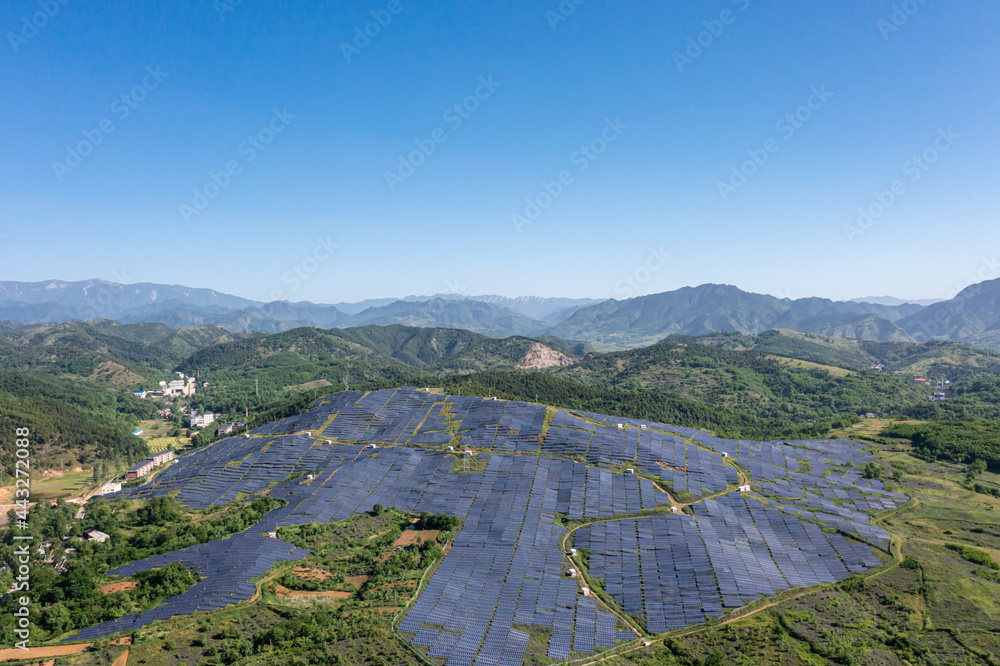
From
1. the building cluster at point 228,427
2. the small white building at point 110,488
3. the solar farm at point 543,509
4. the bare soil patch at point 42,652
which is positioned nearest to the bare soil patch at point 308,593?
the solar farm at point 543,509

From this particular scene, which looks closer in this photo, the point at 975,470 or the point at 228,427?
the point at 975,470

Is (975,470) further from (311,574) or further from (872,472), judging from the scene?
(311,574)

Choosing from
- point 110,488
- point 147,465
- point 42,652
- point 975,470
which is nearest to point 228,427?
point 147,465

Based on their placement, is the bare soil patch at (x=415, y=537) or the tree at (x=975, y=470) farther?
the tree at (x=975, y=470)

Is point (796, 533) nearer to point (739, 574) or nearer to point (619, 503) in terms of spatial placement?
point (739, 574)

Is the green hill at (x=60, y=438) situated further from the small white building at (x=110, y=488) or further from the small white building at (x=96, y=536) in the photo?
the small white building at (x=96, y=536)

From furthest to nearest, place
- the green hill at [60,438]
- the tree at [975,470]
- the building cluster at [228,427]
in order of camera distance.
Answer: the building cluster at [228,427] < the green hill at [60,438] < the tree at [975,470]
